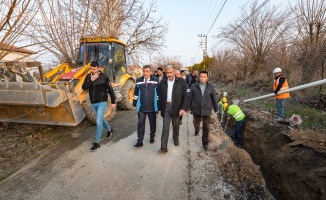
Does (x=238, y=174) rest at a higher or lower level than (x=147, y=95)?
lower

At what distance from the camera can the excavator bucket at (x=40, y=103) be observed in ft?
13.4

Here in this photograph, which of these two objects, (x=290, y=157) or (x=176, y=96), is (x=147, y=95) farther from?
(x=290, y=157)

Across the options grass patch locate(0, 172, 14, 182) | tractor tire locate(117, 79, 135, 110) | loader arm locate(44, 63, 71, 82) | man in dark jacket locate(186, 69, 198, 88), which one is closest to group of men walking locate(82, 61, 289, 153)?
grass patch locate(0, 172, 14, 182)

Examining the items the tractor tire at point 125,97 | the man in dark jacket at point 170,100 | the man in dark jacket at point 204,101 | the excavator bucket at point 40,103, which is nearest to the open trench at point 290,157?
the man in dark jacket at point 204,101

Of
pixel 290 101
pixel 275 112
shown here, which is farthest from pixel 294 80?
pixel 275 112

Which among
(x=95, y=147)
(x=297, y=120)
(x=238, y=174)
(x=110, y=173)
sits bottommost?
(x=238, y=174)

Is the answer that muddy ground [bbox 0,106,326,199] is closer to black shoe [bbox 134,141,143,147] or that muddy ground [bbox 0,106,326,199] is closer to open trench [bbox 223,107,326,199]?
open trench [bbox 223,107,326,199]

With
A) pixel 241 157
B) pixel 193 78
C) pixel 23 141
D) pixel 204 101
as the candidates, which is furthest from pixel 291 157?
pixel 23 141

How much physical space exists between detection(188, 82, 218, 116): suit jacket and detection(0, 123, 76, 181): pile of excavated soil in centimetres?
328

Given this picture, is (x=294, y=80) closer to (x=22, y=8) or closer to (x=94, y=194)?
(x=94, y=194)

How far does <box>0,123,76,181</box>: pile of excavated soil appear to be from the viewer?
3.81 meters

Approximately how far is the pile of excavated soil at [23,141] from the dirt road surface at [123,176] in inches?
11.3

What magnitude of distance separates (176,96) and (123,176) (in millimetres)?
1760

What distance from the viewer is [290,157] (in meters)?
4.25
